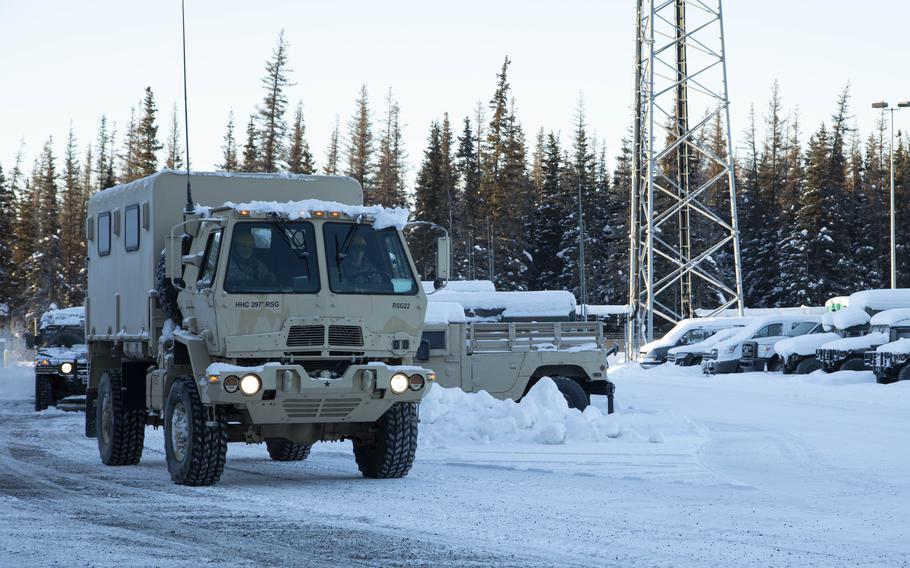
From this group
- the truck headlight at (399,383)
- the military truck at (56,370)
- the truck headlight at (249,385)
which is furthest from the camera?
the military truck at (56,370)

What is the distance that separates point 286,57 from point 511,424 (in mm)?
71728

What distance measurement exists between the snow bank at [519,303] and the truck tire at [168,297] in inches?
938

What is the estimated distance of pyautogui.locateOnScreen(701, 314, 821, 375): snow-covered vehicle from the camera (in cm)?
3816

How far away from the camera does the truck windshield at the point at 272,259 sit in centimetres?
1253

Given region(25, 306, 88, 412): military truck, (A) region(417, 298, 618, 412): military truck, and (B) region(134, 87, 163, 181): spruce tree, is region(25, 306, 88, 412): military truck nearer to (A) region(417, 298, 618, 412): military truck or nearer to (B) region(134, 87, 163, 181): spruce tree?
(A) region(417, 298, 618, 412): military truck

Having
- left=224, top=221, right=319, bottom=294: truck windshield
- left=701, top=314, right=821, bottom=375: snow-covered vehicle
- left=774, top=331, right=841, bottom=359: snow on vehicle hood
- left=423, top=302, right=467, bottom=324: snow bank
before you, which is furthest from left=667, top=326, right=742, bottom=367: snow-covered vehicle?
left=224, top=221, right=319, bottom=294: truck windshield

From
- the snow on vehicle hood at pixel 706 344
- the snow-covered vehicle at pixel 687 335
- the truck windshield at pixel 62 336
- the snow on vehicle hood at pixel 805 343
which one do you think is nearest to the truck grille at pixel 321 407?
the truck windshield at pixel 62 336

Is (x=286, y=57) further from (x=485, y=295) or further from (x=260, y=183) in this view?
(x=260, y=183)

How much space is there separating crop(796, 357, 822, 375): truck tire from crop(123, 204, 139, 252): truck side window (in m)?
24.1

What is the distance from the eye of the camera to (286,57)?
283 ft

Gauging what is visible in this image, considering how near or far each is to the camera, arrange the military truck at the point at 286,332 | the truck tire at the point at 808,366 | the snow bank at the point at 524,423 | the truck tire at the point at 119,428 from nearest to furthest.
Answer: the military truck at the point at 286,332 < the truck tire at the point at 119,428 < the snow bank at the point at 524,423 < the truck tire at the point at 808,366

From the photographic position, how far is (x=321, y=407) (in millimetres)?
12570

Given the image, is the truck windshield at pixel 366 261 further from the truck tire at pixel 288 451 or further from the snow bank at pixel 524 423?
the snow bank at pixel 524 423

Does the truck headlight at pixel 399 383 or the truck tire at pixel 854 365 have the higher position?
the truck headlight at pixel 399 383
